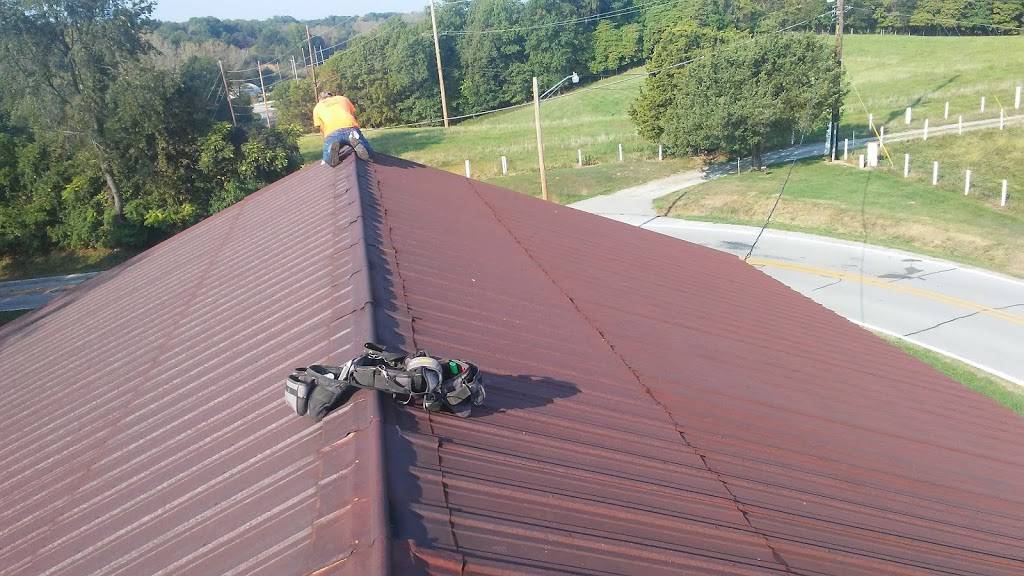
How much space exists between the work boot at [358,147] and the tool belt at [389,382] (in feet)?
20.6

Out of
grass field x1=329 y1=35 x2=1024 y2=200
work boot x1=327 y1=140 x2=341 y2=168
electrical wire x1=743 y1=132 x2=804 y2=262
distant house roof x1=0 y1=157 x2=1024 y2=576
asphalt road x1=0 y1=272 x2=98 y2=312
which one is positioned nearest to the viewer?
distant house roof x1=0 y1=157 x2=1024 y2=576

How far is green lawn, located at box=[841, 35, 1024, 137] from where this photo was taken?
4925cm

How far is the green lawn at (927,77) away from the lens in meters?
49.2

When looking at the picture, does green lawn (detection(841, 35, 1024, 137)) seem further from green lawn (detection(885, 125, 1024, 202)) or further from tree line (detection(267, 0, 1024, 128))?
tree line (detection(267, 0, 1024, 128))

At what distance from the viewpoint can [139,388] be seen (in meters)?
5.82

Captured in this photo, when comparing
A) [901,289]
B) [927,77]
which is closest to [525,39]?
[927,77]

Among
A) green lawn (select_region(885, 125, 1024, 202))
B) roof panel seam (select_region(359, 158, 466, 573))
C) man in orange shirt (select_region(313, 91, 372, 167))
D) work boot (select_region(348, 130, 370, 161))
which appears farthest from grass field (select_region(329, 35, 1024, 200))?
roof panel seam (select_region(359, 158, 466, 573))

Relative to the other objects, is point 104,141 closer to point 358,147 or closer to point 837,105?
point 358,147

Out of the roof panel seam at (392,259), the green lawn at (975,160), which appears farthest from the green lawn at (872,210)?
the roof panel seam at (392,259)

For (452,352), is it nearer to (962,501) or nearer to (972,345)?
(962,501)

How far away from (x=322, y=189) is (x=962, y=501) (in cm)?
716

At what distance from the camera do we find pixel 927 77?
6062cm

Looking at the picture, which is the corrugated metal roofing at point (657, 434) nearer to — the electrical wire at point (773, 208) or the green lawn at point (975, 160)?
the electrical wire at point (773, 208)

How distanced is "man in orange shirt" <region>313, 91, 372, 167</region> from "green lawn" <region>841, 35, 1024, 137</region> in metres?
44.3
